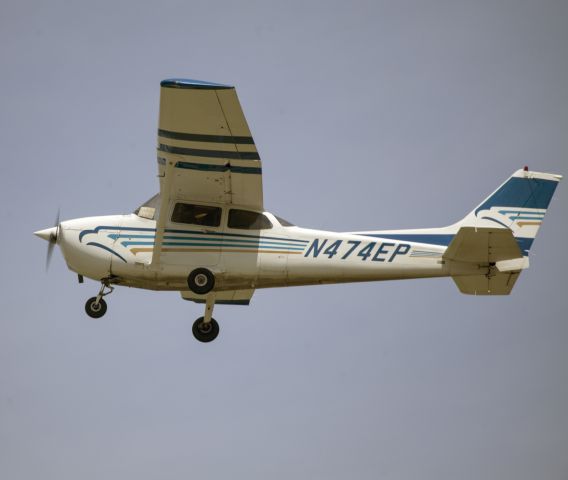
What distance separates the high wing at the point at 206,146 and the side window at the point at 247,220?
0.14 metres

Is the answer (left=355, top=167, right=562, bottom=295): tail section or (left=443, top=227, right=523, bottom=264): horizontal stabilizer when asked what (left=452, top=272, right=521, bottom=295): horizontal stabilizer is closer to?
(left=355, top=167, right=562, bottom=295): tail section

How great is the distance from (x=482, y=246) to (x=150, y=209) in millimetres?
5103

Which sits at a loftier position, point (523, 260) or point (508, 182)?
point (508, 182)

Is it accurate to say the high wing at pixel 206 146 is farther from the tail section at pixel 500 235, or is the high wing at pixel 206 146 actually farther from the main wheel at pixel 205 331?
the tail section at pixel 500 235

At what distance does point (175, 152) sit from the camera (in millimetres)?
14703

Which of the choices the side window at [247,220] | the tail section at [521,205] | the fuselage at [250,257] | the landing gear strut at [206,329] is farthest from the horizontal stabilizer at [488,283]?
the landing gear strut at [206,329]

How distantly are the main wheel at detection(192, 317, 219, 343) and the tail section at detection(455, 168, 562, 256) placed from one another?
14.1 feet

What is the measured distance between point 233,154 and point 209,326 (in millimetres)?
3278

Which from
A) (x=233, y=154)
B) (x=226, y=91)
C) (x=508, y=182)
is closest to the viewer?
(x=226, y=91)

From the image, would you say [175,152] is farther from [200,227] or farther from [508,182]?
[508,182]

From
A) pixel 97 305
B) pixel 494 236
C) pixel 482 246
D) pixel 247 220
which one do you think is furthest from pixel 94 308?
pixel 494 236

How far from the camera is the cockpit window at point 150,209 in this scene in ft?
50.7

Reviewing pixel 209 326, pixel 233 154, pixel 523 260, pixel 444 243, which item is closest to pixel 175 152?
pixel 233 154

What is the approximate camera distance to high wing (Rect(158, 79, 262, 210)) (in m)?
13.6
